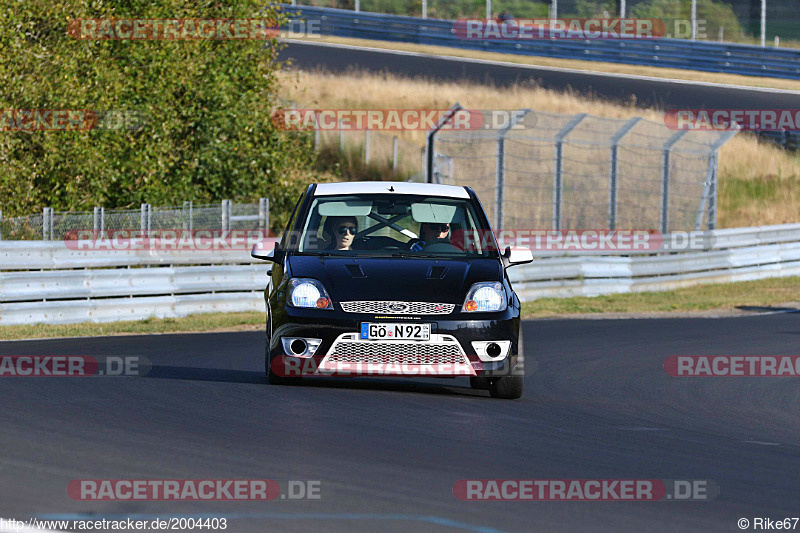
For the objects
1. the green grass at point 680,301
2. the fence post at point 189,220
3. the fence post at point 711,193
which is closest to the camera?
the fence post at point 189,220

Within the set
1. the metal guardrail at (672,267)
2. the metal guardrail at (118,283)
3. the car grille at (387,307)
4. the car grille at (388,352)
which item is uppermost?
the car grille at (387,307)

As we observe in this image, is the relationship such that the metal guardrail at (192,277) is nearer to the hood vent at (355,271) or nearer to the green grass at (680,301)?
the green grass at (680,301)

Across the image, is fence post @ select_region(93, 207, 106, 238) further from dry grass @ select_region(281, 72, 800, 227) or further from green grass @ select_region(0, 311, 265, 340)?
dry grass @ select_region(281, 72, 800, 227)

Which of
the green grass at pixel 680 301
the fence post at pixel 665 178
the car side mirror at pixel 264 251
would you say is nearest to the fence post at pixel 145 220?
the green grass at pixel 680 301

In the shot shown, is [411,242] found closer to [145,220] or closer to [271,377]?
[271,377]

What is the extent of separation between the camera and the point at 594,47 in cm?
4250

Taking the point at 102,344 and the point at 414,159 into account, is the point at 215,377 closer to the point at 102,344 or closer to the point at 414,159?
the point at 102,344

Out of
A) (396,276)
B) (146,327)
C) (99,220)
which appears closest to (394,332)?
(396,276)

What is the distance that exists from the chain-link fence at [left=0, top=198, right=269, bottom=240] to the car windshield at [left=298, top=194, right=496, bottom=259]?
28.1 feet

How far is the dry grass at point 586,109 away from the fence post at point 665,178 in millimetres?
8929

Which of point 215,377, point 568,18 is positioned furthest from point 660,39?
point 215,377

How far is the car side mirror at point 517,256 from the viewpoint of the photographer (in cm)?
1004

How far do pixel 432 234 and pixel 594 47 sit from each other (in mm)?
33470

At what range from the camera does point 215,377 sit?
10.8 m
